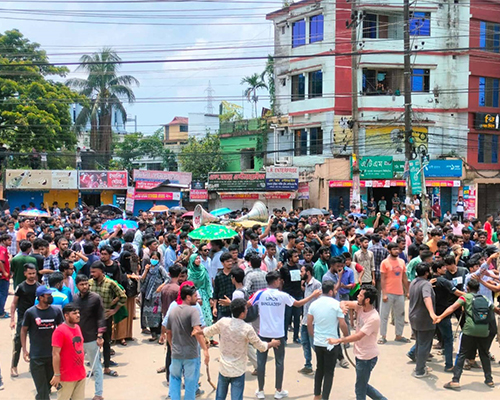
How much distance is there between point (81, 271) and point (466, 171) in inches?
1069

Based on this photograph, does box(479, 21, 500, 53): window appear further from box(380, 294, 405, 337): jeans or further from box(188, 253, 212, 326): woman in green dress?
box(188, 253, 212, 326): woman in green dress

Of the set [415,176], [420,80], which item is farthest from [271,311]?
[420,80]

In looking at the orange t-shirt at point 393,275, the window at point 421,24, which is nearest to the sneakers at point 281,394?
the orange t-shirt at point 393,275

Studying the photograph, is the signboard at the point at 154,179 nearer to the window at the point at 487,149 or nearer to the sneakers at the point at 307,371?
the window at the point at 487,149

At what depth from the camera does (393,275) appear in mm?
9625

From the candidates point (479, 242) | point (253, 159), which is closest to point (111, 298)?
point (479, 242)

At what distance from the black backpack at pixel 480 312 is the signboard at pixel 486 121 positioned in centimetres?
2742

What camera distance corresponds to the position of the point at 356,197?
22.8m

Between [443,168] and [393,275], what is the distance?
22.6 m

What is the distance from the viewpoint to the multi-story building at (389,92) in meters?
30.5

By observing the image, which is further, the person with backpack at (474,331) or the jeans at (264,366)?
the person with backpack at (474,331)

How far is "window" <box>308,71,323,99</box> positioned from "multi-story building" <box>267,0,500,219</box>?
0.06 metres

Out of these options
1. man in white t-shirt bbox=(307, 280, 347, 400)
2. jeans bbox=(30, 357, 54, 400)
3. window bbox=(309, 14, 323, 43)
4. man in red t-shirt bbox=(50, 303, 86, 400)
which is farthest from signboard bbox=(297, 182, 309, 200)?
man in red t-shirt bbox=(50, 303, 86, 400)

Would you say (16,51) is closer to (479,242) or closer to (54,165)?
(54,165)
